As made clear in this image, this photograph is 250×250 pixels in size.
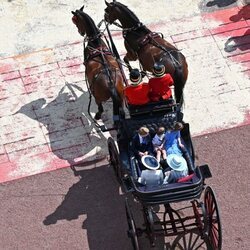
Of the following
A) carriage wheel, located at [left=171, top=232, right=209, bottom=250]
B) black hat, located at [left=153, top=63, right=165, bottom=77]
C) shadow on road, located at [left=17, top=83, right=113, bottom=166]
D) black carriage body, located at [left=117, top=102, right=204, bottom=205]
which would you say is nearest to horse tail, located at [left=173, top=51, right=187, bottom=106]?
black hat, located at [left=153, top=63, right=165, bottom=77]

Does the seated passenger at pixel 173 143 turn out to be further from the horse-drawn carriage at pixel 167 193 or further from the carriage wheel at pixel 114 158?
the carriage wheel at pixel 114 158

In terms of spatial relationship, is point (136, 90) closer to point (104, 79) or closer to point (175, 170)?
point (104, 79)

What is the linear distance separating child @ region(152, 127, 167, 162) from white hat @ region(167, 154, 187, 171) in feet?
0.82

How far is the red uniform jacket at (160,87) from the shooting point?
976 cm

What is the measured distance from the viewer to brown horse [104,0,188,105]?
10.5 m

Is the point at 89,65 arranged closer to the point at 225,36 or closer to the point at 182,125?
the point at 182,125

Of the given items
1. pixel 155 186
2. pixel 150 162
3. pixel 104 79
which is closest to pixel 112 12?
pixel 104 79

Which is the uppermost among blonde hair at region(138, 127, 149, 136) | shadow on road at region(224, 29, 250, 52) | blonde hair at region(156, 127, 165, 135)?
shadow on road at region(224, 29, 250, 52)

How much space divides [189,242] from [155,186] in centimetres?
142

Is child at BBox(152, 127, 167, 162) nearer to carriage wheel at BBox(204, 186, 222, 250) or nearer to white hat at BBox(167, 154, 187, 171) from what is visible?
white hat at BBox(167, 154, 187, 171)

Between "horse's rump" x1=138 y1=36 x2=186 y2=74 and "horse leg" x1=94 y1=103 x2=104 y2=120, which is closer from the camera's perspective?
"horse's rump" x1=138 y1=36 x2=186 y2=74

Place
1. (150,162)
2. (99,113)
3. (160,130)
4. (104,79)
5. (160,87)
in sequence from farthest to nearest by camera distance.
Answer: (99,113)
(104,79)
(160,87)
(160,130)
(150,162)

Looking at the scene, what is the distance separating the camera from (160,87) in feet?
32.1

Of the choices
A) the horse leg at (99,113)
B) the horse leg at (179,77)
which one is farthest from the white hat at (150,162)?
the horse leg at (99,113)
